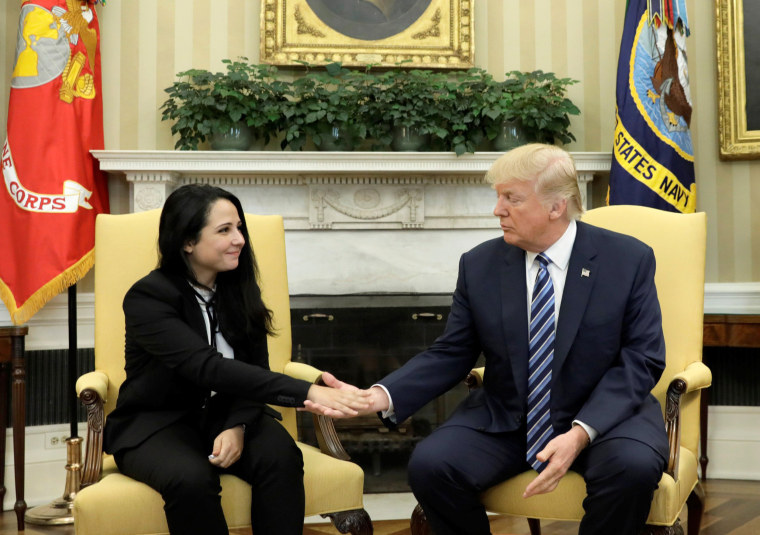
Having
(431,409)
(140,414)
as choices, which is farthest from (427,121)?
(140,414)

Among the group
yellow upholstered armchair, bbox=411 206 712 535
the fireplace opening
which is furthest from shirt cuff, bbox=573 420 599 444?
the fireplace opening

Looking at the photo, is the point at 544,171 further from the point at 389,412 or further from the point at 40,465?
the point at 40,465

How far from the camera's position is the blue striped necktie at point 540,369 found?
2.03 m

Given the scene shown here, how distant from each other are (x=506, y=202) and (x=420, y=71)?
7.23ft

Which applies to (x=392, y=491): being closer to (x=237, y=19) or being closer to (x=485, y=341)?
(x=485, y=341)

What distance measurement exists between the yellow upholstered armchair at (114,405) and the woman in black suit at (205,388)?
0.05 meters

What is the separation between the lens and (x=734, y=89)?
422 cm

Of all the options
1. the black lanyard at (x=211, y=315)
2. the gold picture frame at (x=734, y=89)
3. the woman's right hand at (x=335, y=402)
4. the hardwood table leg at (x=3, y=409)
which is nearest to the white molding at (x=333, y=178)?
the gold picture frame at (x=734, y=89)

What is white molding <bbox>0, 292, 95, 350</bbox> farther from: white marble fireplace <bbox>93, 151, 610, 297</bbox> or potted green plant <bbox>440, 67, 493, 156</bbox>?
potted green plant <bbox>440, 67, 493, 156</bbox>

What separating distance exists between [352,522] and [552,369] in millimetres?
677

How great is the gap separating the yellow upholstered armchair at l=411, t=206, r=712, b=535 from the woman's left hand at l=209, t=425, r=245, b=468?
529 mm

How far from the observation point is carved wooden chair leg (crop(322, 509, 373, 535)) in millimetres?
2062

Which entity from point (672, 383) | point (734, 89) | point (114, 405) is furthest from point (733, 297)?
point (114, 405)

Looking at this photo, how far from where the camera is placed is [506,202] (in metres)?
2.14
